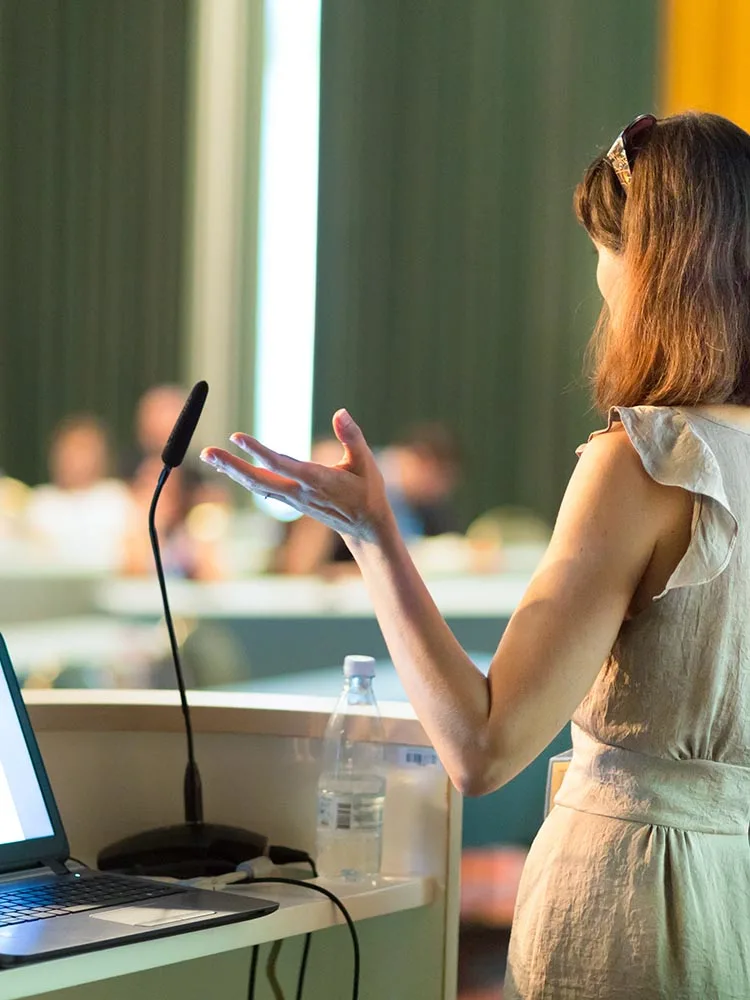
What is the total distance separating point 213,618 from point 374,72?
3998 mm

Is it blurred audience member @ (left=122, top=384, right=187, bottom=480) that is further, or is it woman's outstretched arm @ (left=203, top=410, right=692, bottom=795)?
blurred audience member @ (left=122, top=384, right=187, bottom=480)

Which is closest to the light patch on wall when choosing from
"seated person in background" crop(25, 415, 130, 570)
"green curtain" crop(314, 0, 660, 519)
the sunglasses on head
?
"green curtain" crop(314, 0, 660, 519)

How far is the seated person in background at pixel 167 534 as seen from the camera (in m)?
4.91

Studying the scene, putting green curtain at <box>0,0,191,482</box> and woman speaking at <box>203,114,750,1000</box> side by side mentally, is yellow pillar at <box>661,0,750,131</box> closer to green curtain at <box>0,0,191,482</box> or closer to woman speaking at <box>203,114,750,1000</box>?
green curtain at <box>0,0,191,482</box>

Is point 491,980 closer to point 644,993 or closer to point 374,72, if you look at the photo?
point 644,993

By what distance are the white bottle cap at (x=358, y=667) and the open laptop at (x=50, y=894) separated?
0.93ft

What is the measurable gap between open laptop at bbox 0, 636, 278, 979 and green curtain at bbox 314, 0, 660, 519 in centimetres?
574

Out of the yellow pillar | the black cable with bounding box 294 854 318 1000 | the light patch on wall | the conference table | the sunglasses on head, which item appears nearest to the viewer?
the sunglasses on head

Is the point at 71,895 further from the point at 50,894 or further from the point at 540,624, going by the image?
the point at 540,624

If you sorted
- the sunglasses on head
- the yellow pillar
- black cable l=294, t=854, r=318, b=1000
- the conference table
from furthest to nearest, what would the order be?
the yellow pillar → the conference table → black cable l=294, t=854, r=318, b=1000 → the sunglasses on head

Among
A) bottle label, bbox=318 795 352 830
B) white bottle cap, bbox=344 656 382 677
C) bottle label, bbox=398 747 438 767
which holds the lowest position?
bottle label, bbox=318 795 352 830

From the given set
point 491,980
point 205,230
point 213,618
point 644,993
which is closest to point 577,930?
point 644,993

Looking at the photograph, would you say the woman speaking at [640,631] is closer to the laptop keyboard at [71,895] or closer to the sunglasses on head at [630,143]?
the sunglasses on head at [630,143]

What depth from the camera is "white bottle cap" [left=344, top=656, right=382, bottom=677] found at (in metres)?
1.26
